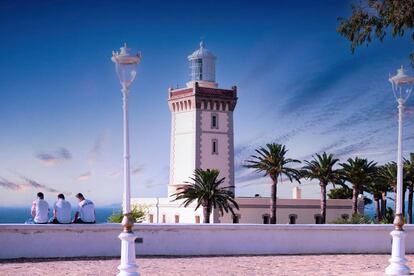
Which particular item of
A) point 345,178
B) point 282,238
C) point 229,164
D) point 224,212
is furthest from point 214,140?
point 282,238

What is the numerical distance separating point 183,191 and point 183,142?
826 cm

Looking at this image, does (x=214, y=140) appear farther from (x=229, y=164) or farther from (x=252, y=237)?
(x=252, y=237)

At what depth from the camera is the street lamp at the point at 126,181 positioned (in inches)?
516

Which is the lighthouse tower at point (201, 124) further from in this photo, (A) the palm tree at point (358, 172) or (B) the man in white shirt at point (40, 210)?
(B) the man in white shirt at point (40, 210)

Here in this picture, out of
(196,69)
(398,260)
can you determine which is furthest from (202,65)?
(398,260)

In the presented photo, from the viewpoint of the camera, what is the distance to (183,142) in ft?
225

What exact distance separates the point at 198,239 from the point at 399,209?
207 inches

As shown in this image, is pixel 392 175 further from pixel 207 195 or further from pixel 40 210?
pixel 40 210

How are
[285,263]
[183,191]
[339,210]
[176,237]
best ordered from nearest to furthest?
[285,263] < [176,237] < [183,191] < [339,210]

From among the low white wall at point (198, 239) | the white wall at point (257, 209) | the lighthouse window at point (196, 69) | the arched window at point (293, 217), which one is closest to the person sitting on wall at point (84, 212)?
the low white wall at point (198, 239)

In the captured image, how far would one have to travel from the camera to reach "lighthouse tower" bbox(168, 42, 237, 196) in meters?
67.6

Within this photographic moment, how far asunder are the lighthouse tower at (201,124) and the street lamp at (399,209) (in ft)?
163

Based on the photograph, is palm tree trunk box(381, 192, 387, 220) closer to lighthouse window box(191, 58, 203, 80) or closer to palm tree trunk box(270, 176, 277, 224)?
palm tree trunk box(270, 176, 277, 224)

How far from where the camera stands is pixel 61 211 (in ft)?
60.6
